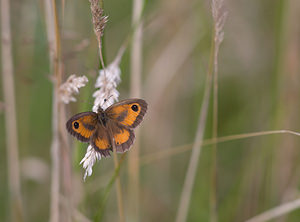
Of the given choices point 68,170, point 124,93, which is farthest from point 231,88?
point 68,170

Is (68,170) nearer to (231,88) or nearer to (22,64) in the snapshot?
(22,64)

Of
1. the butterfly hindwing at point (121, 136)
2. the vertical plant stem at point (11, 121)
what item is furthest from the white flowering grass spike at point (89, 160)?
the vertical plant stem at point (11, 121)

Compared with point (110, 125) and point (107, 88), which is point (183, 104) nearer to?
point (110, 125)

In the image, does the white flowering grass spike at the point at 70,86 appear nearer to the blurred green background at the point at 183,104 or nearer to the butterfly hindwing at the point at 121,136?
the butterfly hindwing at the point at 121,136

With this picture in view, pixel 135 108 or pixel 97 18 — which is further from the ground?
pixel 97 18

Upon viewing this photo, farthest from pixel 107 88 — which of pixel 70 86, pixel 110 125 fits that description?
pixel 110 125

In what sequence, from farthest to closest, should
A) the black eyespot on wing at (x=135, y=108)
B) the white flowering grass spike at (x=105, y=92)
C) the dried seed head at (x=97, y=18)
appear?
the black eyespot on wing at (x=135, y=108), the white flowering grass spike at (x=105, y=92), the dried seed head at (x=97, y=18)

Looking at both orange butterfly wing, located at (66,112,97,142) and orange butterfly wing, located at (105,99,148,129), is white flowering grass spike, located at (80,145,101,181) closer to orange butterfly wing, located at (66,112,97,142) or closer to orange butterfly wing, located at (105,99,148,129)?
orange butterfly wing, located at (66,112,97,142)
